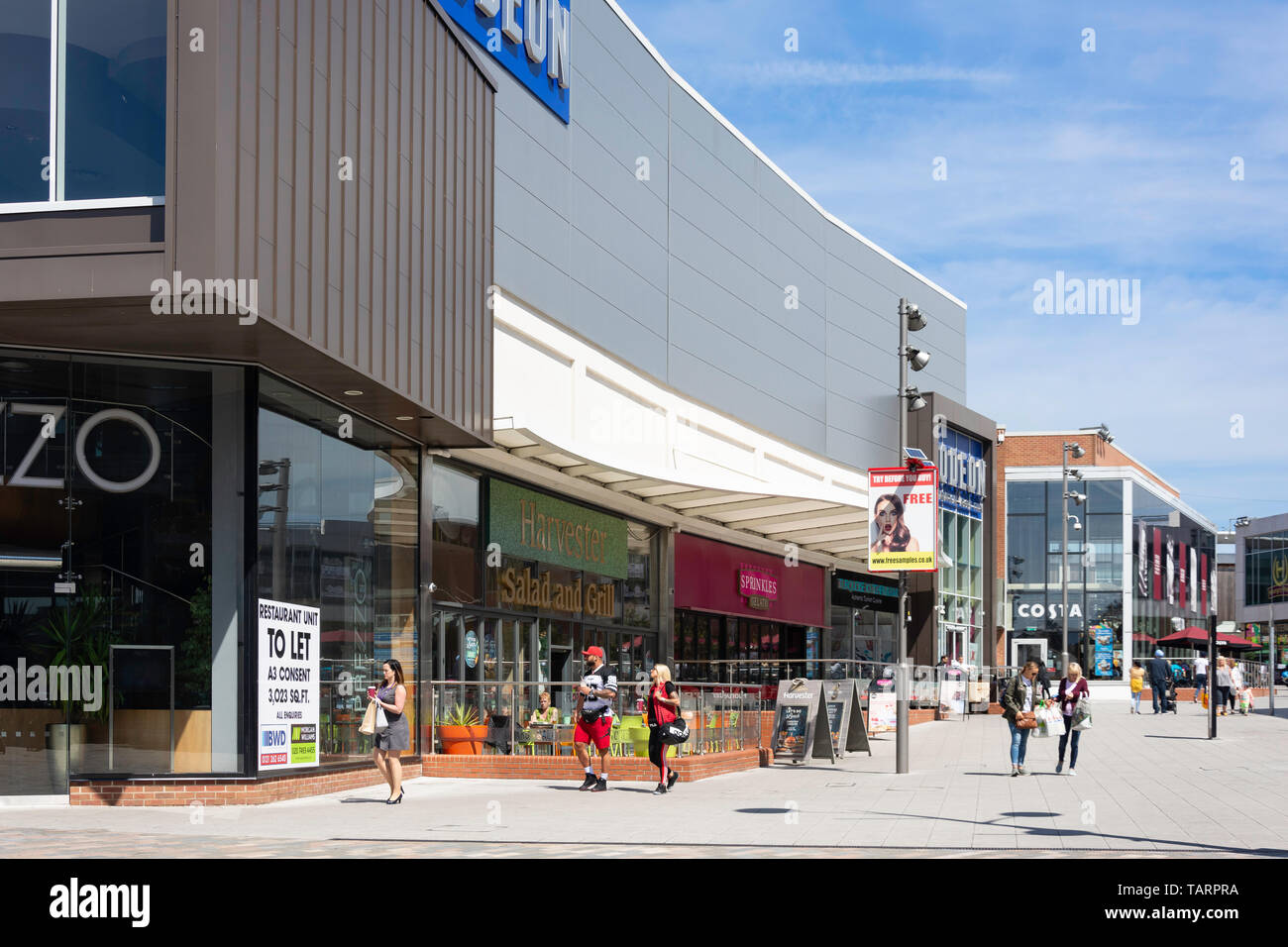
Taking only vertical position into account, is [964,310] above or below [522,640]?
above

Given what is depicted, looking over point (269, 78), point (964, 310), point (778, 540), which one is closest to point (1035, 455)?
point (964, 310)

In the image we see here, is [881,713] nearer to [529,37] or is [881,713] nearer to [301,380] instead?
[529,37]

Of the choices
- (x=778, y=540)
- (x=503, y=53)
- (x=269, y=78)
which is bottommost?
(x=778, y=540)

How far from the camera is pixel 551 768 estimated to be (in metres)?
20.6

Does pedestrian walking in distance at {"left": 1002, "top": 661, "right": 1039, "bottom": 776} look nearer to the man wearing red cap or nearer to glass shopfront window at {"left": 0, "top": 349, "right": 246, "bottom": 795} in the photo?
the man wearing red cap

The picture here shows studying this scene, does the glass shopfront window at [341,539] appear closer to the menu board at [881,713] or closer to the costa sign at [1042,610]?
the menu board at [881,713]

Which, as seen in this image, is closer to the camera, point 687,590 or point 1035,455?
point 687,590

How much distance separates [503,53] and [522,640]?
399 inches

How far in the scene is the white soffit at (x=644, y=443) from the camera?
80.8ft

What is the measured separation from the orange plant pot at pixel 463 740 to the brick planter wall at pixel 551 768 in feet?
1.16

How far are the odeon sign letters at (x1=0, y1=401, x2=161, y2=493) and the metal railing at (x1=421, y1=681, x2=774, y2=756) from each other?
21.8ft

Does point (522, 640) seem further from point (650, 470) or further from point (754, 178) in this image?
point (754, 178)

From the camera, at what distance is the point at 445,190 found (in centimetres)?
2019

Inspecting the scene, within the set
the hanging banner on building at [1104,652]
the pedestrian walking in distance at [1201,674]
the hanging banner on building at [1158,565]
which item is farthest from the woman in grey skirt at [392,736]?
the hanging banner on building at [1158,565]
